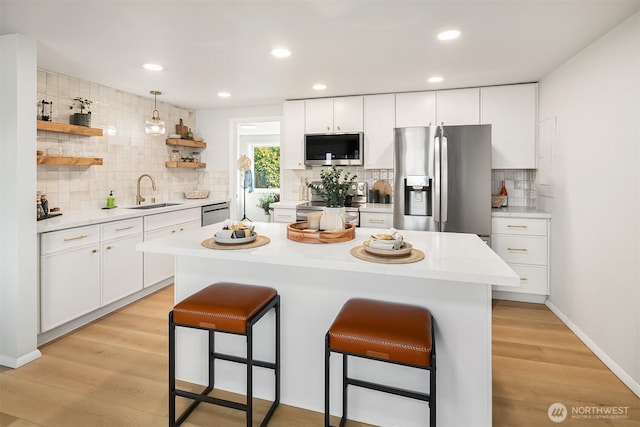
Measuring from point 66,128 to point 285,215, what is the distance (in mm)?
2303

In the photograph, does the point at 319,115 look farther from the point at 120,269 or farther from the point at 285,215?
the point at 120,269

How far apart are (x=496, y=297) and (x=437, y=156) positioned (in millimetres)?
1646

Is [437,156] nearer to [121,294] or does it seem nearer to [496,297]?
[496,297]

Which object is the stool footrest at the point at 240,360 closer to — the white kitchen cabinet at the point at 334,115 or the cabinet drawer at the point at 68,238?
the cabinet drawer at the point at 68,238

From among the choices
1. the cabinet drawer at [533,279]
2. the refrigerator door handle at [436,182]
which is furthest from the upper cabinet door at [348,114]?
the cabinet drawer at [533,279]

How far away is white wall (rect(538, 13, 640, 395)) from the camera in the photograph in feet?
7.35

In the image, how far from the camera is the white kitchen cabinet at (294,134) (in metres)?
4.57

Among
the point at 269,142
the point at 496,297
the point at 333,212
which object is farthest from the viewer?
the point at 269,142

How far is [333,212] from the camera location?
213 centimetres

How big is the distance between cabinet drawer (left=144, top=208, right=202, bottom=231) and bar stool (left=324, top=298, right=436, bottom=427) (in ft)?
9.29

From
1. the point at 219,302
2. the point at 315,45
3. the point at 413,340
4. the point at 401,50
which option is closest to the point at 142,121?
the point at 315,45

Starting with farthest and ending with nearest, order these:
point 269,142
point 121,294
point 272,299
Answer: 1. point 269,142
2. point 121,294
3. point 272,299

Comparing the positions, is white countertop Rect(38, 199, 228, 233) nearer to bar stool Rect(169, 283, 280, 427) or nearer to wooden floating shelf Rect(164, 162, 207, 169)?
wooden floating shelf Rect(164, 162, 207, 169)

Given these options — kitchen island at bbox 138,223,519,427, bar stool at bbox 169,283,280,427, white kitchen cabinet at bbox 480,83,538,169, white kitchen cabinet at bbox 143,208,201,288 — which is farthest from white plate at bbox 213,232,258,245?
white kitchen cabinet at bbox 480,83,538,169
